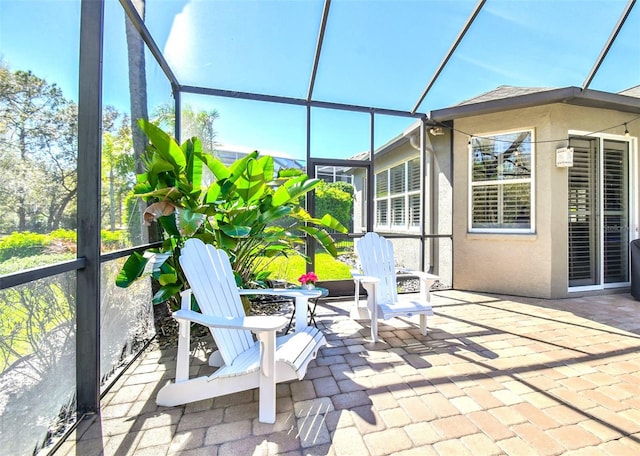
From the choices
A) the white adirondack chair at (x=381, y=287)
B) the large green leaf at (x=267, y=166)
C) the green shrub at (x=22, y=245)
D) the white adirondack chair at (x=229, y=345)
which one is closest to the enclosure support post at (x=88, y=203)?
the green shrub at (x=22, y=245)

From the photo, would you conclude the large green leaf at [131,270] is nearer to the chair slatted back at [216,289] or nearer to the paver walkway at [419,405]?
the chair slatted back at [216,289]

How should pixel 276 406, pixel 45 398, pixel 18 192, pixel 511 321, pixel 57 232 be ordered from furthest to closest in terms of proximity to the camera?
pixel 511 321 → pixel 276 406 → pixel 57 232 → pixel 45 398 → pixel 18 192

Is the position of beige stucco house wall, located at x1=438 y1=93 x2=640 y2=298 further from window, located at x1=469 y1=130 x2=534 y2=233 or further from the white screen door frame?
the white screen door frame

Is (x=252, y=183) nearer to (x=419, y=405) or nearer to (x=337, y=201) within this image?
(x=337, y=201)

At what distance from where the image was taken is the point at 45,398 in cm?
175

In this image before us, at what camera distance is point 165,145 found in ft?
9.00

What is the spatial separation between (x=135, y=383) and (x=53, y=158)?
183cm

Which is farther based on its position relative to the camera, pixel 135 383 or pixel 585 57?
pixel 585 57

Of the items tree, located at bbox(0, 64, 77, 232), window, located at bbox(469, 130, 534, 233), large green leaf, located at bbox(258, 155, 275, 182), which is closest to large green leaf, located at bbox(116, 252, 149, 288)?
tree, located at bbox(0, 64, 77, 232)

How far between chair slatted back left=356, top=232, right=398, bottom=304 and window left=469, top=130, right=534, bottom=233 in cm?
252

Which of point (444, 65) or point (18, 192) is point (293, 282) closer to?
point (18, 192)

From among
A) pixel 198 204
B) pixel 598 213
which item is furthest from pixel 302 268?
pixel 598 213

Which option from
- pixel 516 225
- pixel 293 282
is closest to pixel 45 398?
pixel 293 282

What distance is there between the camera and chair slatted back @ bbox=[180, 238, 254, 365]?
217 centimetres
